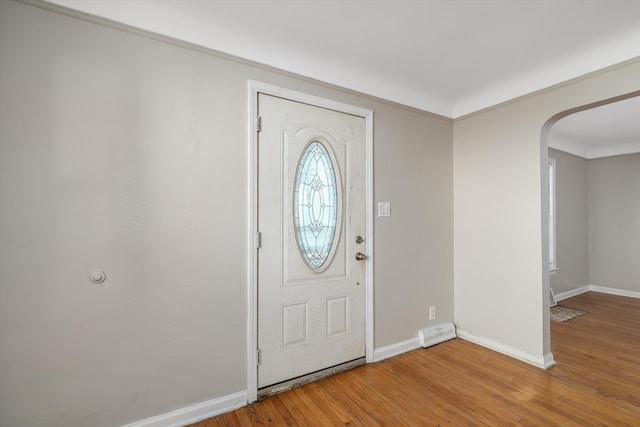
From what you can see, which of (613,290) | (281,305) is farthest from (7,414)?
(613,290)

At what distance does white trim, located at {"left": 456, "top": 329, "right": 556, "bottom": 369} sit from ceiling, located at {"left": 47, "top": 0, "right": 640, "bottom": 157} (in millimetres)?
2365

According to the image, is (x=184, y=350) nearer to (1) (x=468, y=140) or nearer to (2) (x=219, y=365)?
(2) (x=219, y=365)

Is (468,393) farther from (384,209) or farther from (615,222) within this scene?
(615,222)

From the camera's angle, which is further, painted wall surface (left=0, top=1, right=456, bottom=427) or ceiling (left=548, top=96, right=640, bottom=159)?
ceiling (left=548, top=96, right=640, bottom=159)

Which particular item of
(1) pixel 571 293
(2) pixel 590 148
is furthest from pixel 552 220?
(2) pixel 590 148

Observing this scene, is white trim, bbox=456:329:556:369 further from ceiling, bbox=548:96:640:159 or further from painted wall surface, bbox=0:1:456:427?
ceiling, bbox=548:96:640:159

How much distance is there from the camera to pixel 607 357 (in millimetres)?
2609

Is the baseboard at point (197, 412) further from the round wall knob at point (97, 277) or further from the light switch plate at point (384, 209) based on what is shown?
the light switch plate at point (384, 209)

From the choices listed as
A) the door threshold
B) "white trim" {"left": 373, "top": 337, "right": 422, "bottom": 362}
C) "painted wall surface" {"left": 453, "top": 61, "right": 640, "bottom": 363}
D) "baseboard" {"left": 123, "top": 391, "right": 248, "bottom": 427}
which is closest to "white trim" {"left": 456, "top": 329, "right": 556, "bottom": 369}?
"painted wall surface" {"left": 453, "top": 61, "right": 640, "bottom": 363}

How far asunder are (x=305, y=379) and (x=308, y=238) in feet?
3.61

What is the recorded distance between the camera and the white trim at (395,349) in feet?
8.36

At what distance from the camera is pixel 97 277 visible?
5.10 feet

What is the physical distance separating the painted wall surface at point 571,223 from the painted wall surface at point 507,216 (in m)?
2.48

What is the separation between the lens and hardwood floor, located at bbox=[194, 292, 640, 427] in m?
1.81
